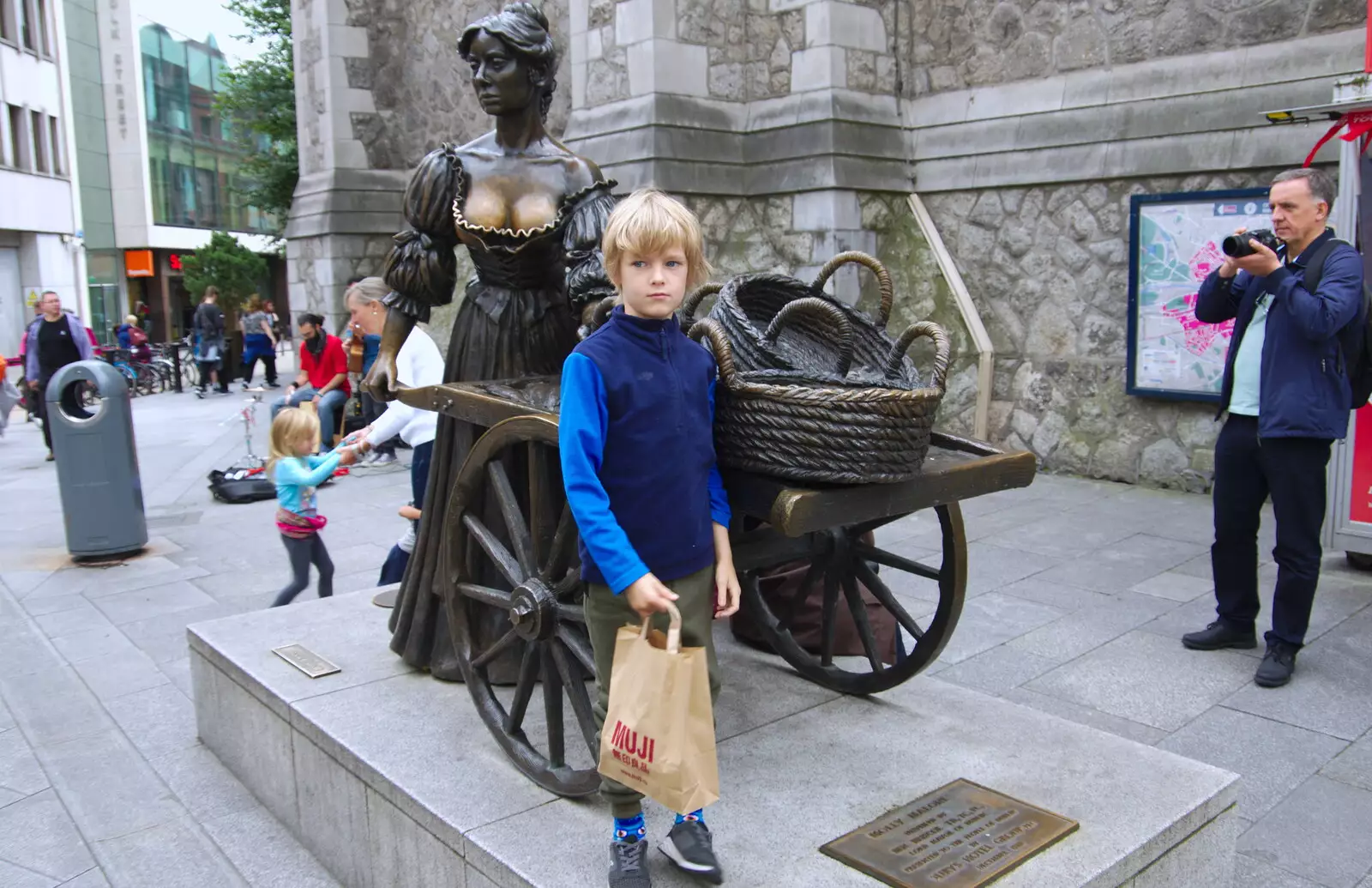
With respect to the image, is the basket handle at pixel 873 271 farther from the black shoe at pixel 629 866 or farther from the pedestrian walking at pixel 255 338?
the pedestrian walking at pixel 255 338

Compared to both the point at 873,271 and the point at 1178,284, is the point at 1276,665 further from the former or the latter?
the point at 1178,284

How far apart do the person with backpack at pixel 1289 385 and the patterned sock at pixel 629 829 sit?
2.85 metres

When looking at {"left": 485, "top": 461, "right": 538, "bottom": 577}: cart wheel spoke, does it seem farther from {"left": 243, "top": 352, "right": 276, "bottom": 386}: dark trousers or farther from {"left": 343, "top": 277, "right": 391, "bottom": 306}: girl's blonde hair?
{"left": 243, "top": 352, "right": 276, "bottom": 386}: dark trousers

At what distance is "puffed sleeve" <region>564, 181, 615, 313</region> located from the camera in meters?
3.21

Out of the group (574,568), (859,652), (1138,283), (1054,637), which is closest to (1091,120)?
(1138,283)

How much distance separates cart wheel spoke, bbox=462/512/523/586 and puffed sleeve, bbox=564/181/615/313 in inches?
27.8

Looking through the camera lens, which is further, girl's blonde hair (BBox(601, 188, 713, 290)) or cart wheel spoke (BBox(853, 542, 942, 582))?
cart wheel spoke (BBox(853, 542, 942, 582))

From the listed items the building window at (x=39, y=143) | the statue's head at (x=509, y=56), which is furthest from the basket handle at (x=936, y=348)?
the building window at (x=39, y=143)

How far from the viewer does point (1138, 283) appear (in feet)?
24.7

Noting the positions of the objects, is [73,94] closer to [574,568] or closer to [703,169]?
[703,169]

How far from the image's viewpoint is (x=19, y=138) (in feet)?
97.3

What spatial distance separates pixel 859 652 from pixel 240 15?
821 inches

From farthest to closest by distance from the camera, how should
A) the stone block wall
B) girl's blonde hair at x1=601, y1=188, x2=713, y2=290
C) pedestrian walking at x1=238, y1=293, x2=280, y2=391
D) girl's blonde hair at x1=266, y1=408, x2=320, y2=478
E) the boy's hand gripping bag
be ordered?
1. pedestrian walking at x1=238, y1=293, x2=280, y2=391
2. the stone block wall
3. girl's blonde hair at x1=266, y1=408, x2=320, y2=478
4. girl's blonde hair at x1=601, y1=188, x2=713, y2=290
5. the boy's hand gripping bag

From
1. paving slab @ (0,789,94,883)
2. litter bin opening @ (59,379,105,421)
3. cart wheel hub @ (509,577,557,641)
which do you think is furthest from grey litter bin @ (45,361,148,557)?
cart wheel hub @ (509,577,557,641)
